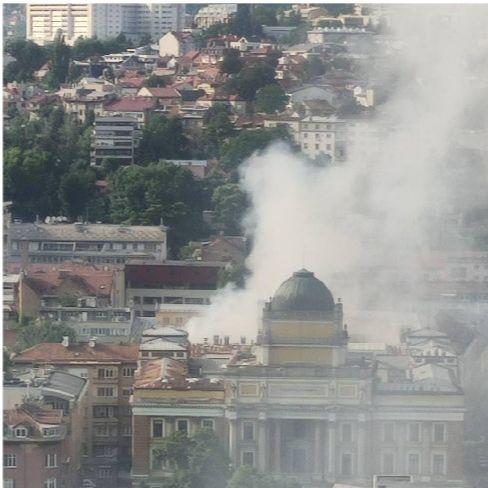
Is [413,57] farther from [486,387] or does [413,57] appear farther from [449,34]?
[486,387]

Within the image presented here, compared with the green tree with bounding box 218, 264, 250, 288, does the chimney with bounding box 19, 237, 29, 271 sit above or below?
above

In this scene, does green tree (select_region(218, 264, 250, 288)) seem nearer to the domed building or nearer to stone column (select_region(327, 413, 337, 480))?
the domed building

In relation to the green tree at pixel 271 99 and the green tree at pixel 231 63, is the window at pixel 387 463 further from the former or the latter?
the green tree at pixel 231 63

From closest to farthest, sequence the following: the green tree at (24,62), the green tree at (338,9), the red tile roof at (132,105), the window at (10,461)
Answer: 1. the window at (10,461)
2. the green tree at (338,9)
3. the red tile roof at (132,105)
4. the green tree at (24,62)

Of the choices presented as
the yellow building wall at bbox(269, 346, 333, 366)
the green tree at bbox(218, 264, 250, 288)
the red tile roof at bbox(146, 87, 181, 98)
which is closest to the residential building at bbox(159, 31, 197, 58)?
the red tile roof at bbox(146, 87, 181, 98)

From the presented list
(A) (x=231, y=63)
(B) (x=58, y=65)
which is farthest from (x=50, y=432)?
(B) (x=58, y=65)

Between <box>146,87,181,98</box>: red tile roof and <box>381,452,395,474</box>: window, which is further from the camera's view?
<box>146,87,181,98</box>: red tile roof

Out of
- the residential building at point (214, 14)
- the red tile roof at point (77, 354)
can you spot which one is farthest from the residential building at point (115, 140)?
the red tile roof at point (77, 354)
